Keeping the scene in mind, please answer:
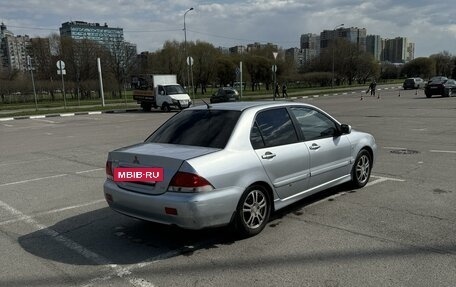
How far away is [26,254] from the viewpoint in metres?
4.34

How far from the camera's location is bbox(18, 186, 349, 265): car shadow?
4.23 metres

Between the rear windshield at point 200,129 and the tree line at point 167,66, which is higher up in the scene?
the tree line at point 167,66

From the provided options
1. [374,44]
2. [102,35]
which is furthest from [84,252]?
[374,44]

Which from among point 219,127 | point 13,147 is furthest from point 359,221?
point 13,147

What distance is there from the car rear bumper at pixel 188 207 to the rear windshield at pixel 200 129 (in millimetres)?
637

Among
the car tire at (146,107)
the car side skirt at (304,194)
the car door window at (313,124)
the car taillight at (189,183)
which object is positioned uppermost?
the car door window at (313,124)

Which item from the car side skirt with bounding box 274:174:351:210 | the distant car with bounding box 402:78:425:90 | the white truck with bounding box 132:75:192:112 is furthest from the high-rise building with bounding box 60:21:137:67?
the car side skirt with bounding box 274:174:351:210

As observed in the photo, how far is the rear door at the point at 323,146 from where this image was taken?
544 centimetres

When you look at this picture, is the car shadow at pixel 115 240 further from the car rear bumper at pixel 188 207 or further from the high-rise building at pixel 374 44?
the high-rise building at pixel 374 44

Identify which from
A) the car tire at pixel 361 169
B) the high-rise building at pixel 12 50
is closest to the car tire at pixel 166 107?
the car tire at pixel 361 169

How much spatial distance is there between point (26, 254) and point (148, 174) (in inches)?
60.2

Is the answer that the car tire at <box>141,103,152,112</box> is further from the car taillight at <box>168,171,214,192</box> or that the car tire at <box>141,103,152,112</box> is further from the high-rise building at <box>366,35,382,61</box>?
the high-rise building at <box>366,35,382,61</box>

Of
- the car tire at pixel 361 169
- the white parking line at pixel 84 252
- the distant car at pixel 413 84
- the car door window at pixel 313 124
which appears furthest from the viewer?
the distant car at pixel 413 84

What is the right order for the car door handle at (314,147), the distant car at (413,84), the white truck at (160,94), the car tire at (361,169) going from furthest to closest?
the distant car at (413,84)
the white truck at (160,94)
the car tire at (361,169)
the car door handle at (314,147)
